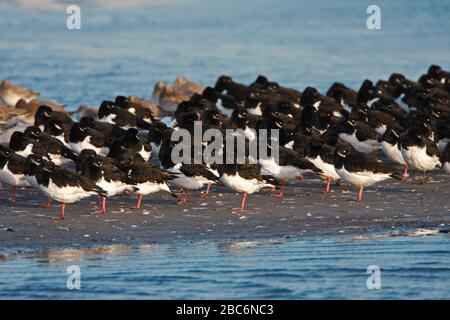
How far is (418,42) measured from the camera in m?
45.8

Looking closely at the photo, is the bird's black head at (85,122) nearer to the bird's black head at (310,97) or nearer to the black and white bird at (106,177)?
the black and white bird at (106,177)

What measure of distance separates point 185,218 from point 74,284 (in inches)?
161

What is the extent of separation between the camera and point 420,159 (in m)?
19.3

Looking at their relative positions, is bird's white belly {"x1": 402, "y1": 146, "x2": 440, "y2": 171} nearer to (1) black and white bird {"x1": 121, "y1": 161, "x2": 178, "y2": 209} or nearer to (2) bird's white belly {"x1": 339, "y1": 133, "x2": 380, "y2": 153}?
(2) bird's white belly {"x1": 339, "y1": 133, "x2": 380, "y2": 153}

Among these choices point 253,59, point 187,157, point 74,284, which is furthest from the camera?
point 253,59

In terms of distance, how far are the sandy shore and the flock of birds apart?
0.31 m

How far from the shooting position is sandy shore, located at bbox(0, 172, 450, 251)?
15.3 meters

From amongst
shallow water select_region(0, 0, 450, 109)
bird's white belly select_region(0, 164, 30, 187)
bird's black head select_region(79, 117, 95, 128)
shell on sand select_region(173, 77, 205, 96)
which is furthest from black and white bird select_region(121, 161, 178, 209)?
shell on sand select_region(173, 77, 205, 96)

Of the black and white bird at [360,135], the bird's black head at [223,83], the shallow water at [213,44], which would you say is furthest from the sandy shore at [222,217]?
the shallow water at [213,44]

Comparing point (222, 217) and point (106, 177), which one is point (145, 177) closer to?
point (106, 177)

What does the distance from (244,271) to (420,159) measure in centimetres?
695

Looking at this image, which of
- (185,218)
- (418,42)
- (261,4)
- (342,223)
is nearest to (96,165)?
(185,218)

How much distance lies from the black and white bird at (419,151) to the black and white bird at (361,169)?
1442 mm
